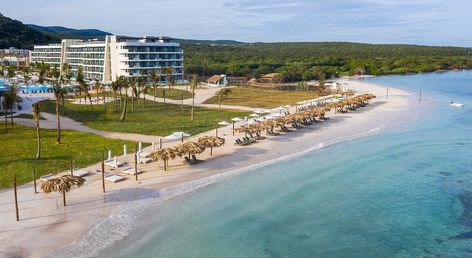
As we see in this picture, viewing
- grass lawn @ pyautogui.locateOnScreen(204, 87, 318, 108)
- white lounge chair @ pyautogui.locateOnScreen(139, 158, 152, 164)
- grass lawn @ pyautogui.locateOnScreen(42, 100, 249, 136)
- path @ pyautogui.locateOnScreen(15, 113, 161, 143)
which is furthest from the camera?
grass lawn @ pyautogui.locateOnScreen(204, 87, 318, 108)

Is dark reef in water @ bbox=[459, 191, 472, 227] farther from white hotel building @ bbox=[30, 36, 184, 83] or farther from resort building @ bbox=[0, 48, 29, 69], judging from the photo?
resort building @ bbox=[0, 48, 29, 69]

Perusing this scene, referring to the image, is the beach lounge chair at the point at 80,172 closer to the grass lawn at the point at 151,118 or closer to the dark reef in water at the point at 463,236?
the grass lawn at the point at 151,118

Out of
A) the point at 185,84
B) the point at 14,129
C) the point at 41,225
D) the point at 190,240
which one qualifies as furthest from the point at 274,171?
the point at 185,84

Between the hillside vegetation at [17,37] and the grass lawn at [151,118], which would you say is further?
the hillside vegetation at [17,37]

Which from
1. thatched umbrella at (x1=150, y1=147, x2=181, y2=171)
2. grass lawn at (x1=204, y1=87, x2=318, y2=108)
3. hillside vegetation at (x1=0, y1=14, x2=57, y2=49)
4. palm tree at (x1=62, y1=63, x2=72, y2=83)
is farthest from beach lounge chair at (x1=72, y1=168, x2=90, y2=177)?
hillside vegetation at (x1=0, y1=14, x2=57, y2=49)

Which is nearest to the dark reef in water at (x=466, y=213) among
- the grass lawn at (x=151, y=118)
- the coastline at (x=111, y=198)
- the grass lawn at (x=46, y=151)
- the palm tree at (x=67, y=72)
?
the coastline at (x=111, y=198)

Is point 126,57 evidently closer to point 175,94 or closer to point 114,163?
point 175,94

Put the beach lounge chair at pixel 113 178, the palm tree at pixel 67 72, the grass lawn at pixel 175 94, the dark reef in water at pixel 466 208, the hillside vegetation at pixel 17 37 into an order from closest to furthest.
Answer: the dark reef in water at pixel 466 208, the beach lounge chair at pixel 113 178, the palm tree at pixel 67 72, the grass lawn at pixel 175 94, the hillside vegetation at pixel 17 37
